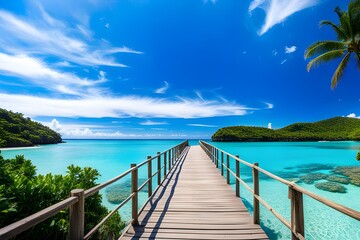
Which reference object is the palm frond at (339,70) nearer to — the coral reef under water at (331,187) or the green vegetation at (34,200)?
the coral reef under water at (331,187)

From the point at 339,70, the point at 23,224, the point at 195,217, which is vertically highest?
the point at 339,70

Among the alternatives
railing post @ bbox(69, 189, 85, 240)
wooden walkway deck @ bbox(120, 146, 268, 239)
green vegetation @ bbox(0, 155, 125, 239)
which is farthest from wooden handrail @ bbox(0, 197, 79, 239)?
wooden walkway deck @ bbox(120, 146, 268, 239)

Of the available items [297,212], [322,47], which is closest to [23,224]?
[297,212]

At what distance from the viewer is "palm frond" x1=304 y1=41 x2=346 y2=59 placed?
12359 millimetres

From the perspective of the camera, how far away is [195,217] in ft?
12.4

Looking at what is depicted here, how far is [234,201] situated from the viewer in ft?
15.5

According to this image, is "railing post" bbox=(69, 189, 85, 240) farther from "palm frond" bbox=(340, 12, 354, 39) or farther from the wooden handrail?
"palm frond" bbox=(340, 12, 354, 39)

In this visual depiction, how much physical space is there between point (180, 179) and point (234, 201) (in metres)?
2.93

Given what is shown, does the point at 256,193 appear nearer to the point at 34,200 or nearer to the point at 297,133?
the point at 34,200

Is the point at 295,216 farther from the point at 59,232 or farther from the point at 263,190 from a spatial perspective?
the point at 263,190

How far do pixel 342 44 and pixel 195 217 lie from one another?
14593 mm

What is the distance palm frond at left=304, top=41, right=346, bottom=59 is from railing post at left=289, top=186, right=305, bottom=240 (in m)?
13.7

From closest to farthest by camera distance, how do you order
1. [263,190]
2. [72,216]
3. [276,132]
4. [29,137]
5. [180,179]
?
[72,216] → [180,179] → [263,190] → [29,137] → [276,132]

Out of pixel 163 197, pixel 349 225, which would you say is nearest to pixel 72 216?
pixel 163 197
